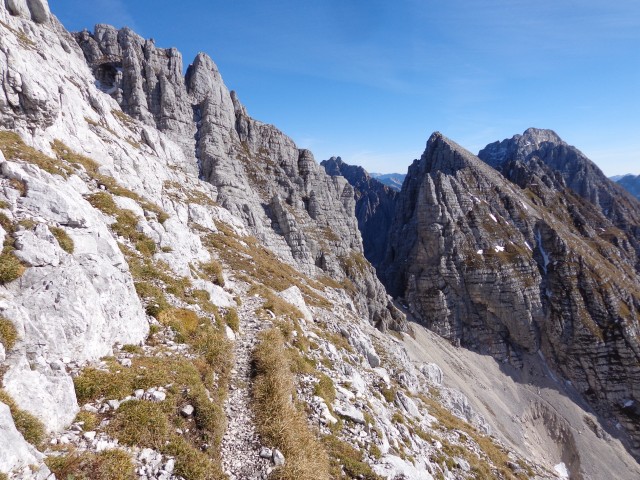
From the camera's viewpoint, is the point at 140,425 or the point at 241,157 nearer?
the point at 140,425

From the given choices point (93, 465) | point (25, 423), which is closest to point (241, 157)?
point (25, 423)

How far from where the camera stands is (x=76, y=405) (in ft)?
28.9

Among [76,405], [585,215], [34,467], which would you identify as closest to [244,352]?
[76,405]

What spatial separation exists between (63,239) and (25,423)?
7584mm

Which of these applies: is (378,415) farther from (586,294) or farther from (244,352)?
(586,294)

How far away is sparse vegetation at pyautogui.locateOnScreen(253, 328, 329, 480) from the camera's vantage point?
10.1m

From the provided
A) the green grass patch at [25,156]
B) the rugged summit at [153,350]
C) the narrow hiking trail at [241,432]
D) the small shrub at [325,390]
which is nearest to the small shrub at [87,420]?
Answer: the rugged summit at [153,350]

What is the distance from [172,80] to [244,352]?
110169mm

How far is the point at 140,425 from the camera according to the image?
352 inches

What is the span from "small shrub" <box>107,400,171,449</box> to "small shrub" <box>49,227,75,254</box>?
6939mm

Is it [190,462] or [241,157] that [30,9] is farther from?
[190,462]

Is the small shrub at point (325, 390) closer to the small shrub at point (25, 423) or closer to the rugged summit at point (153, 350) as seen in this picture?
the rugged summit at point (153, 350)

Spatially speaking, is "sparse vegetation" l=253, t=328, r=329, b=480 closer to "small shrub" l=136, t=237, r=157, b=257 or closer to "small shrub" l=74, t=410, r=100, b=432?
"small shrub" l=74, t=410, r=100, b=432

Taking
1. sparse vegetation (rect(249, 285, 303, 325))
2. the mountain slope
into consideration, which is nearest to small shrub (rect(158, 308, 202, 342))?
the mountain slope
